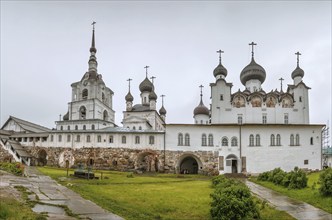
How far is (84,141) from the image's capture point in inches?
1439

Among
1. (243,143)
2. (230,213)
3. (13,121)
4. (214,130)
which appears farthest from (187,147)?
(13,121)

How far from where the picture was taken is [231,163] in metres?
33.2

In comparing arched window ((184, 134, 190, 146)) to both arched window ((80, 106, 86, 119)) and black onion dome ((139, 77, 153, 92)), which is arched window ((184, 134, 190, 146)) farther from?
arched window ((80, 106, 86, 119))

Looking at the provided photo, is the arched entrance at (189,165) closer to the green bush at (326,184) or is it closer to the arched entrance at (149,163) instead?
the arched entrance at (149,163)

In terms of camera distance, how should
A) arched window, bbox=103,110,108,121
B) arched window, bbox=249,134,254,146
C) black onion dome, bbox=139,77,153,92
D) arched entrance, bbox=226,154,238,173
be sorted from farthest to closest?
black onion dome, bbox=139,77,153,92
arched window, bbox=103,110,108,121
arched window, bbox=249,134,254,146
arched entrance, bbox=226,154,238,173

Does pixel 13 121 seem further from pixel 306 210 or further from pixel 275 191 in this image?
pixel 306 210

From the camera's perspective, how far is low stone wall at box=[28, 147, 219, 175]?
33156mm

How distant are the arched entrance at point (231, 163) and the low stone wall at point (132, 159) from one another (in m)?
1.47

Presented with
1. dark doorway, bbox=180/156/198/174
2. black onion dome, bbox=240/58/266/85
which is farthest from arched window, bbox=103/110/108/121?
black onion dome, bbox=240/58/266/85

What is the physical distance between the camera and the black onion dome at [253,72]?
38938 mm

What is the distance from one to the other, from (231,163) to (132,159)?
12.1 m

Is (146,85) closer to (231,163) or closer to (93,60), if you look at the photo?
(93,60)

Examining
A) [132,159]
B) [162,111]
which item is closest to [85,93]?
[132,159]

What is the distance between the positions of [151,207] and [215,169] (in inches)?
872
